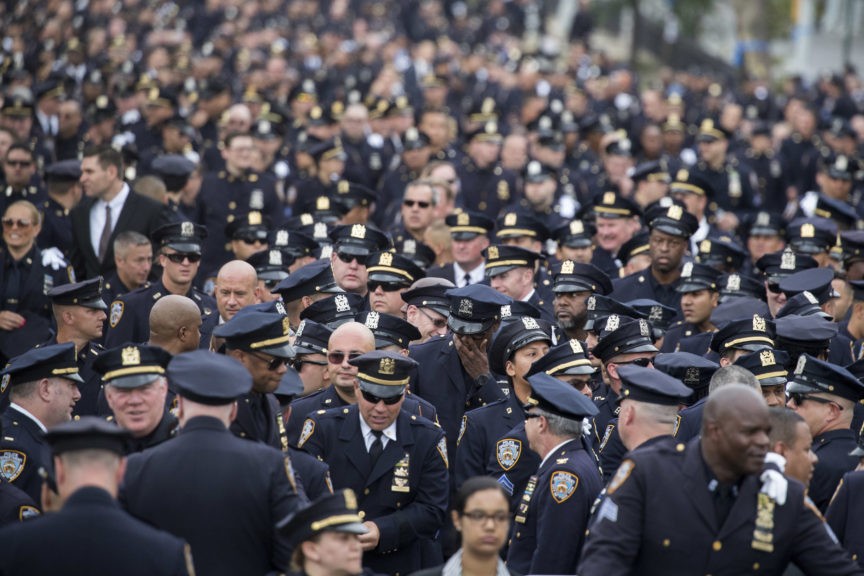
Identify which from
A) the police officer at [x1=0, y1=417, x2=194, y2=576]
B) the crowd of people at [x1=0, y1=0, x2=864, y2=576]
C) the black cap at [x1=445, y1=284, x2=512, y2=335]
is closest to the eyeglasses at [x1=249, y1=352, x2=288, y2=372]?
the crowd of people at [x1=0, y1=0, x2=864, y2=576]

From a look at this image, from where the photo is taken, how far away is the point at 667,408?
6.61m

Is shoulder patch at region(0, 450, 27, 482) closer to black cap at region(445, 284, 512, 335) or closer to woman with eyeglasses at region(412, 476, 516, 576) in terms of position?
woman with eyeglasses at region(412, 476, 516, 576)

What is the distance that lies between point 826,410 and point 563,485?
203 cm

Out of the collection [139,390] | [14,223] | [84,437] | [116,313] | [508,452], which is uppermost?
[84,437]

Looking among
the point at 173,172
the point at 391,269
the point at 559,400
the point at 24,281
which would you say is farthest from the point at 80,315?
the point at 173,172

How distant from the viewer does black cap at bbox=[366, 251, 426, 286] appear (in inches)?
433

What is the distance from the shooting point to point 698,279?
11.6 metres

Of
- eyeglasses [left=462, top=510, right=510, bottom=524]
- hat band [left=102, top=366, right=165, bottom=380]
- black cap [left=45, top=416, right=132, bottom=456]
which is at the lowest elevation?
eyeglasses [left=462, top=510, right=510, bottom=524]

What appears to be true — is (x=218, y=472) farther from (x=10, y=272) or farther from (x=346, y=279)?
(x=10, y=272)

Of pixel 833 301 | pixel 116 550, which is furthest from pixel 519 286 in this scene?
pixel 116 550

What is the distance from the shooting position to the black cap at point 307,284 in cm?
1080

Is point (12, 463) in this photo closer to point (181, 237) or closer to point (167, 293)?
point (167, 293)

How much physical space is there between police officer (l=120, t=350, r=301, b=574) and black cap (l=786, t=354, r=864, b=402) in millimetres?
3546

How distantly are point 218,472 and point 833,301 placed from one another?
7.43 m
